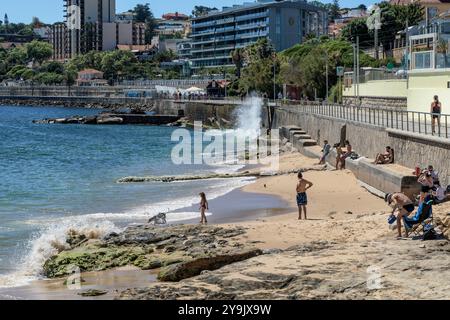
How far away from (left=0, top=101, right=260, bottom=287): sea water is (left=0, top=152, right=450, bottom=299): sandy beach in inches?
107

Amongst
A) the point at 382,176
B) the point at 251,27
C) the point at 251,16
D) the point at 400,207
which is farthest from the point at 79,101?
the point at 400,207

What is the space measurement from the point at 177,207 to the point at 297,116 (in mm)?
27567

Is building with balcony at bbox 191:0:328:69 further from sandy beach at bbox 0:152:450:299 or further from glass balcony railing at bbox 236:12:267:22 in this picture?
sandy beach at bbox 0:152:450:299

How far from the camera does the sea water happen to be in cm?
1958

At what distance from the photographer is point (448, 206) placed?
16.8 m

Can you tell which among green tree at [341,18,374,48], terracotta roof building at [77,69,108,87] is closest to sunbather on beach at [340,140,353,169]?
green tree at [341,18,374,48]

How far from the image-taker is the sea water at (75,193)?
19578mm

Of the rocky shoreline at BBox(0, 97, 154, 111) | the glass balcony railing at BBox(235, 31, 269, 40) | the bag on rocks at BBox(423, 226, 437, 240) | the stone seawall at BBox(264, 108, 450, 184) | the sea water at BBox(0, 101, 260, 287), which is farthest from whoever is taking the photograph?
the glass balcony railing at BBox(235, 31, 269, 40)

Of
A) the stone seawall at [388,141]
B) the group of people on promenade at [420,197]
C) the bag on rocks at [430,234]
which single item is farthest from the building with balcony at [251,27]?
the bag on rocks at [430,234]

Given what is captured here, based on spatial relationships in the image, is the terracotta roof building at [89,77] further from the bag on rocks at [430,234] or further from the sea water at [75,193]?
the bag on rocks at [430,234]

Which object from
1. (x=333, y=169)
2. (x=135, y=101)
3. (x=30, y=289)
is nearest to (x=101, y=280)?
(x=30, y=289)

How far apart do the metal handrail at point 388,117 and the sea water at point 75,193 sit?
222 inches

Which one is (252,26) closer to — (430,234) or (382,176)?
(382,176)

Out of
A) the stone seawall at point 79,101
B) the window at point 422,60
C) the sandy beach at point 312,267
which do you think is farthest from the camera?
the stone seawall at point 79,101
